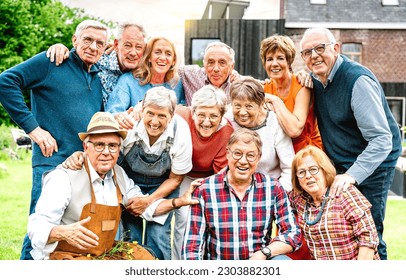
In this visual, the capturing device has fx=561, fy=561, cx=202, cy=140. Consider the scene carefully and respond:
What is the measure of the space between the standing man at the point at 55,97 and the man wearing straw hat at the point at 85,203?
1.56ft

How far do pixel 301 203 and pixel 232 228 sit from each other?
17.5 inches

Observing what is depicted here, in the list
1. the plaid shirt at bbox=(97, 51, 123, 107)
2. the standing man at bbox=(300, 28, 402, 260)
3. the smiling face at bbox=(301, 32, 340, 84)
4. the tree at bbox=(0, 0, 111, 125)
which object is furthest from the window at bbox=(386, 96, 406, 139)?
the tree at bbox=(0, 0, 111, 125)

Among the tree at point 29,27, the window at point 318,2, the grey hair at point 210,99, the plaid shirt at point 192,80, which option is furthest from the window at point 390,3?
→ the tree at point 29,27

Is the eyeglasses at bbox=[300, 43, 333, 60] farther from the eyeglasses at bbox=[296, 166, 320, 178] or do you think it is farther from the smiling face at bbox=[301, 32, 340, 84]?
the eyeglasses at bbox=[296, 166, 320, 178]

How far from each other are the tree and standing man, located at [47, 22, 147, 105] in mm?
3973

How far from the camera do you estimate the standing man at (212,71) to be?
3844 mm

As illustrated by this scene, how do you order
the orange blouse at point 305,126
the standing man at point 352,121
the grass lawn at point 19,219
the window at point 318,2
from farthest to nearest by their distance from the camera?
the grass lawn at point 19,219 < the window at point 318,2 < the orange blouse at point 305,126 < the standing man at point 352,121

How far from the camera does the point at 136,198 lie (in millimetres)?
3441

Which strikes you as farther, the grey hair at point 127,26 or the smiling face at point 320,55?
the grey hair at point 127,26

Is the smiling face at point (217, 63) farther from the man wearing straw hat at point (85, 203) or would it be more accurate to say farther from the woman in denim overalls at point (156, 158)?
the man wearing straw hat at point (85, 203)

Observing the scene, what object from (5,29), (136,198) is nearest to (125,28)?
(136,198)

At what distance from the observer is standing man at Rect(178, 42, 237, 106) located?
151 inches

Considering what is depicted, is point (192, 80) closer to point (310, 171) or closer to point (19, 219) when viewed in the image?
point (310, 171)

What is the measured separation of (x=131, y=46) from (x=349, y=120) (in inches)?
60.0
